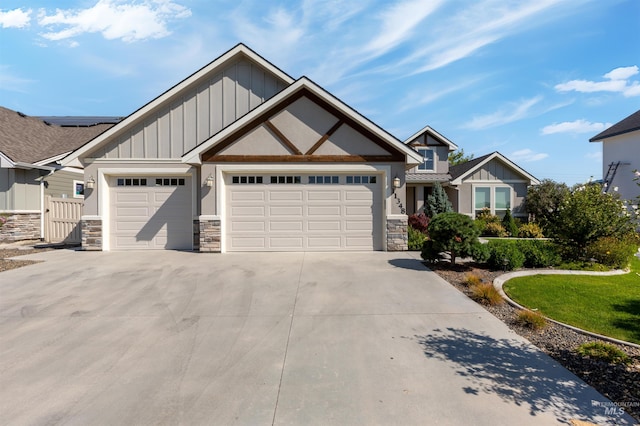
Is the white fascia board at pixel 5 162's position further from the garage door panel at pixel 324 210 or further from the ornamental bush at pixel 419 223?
the ornamental bush at pixel 419 223

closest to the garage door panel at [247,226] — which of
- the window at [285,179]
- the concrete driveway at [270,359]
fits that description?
the window at [285,179]

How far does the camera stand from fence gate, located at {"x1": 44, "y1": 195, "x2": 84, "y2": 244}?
13031mm

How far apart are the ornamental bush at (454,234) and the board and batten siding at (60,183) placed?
16124mm

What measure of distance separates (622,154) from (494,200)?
919 cm

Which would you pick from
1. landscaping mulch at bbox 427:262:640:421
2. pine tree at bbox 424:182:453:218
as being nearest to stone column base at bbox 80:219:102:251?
landscaping mulch at bbox 427:262:640:421

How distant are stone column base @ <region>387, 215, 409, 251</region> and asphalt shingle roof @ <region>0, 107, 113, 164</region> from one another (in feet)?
48.9

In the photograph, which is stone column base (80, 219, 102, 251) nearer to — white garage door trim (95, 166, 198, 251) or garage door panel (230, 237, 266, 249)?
white garage door trim (95, 166, 198, 251)

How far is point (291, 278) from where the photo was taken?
288 inches

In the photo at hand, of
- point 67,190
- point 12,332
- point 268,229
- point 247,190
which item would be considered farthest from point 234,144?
point 67,190

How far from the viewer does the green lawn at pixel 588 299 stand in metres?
4.71

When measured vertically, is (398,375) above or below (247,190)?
below

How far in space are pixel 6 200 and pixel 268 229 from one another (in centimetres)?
1145

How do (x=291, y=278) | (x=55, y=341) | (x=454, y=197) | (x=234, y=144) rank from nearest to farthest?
(x=55, y=341) → (x=291, y=278) → (x=234, y=144) → (x=454, y=197)

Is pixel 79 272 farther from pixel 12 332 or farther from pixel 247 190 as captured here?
pixel 247 190
